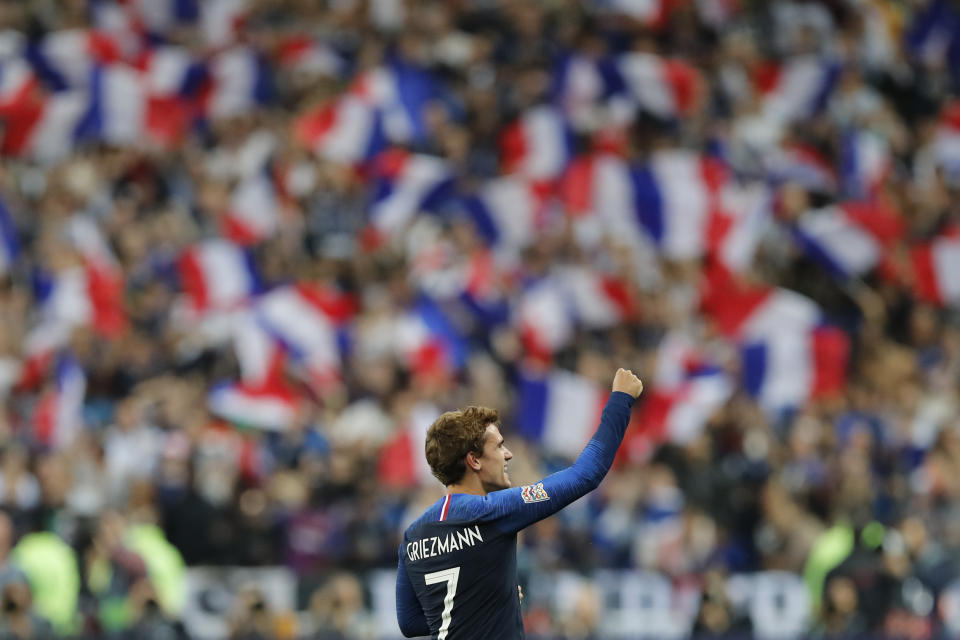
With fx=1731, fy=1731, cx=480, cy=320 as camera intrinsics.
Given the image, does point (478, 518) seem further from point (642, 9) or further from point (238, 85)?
point (642, 9)

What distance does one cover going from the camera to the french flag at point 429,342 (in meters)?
18.6

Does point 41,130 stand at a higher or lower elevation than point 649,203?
higher

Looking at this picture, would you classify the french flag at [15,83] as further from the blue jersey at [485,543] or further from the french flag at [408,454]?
the blue jersey at [485,543]

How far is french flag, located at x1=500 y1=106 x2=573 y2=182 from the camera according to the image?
22.4 meters

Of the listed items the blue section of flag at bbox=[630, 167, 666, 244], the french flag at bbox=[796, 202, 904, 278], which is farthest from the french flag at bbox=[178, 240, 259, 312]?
the french flag at bbox=[796, 202, 904, 278]

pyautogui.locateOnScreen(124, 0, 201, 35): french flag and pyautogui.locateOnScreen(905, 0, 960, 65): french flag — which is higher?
pyautogui.locateOnScreen(124, 0, 201, 35): french flag

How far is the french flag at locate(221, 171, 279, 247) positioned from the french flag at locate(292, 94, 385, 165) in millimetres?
818

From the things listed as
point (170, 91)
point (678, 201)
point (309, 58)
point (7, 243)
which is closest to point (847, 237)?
point (678, 201)

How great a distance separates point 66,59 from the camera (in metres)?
23.2

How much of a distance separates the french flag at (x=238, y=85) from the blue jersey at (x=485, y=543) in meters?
15.6

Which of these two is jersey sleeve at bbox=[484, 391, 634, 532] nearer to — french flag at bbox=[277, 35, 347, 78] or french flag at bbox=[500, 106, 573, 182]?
french flag at bbox=[500, 106, 573, 182]

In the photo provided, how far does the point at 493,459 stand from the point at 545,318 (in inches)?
448

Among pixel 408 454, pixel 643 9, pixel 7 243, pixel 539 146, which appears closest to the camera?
pixel 408 454

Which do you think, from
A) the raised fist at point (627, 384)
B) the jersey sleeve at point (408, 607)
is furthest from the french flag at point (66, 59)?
the raised fist at point (627, 384)
